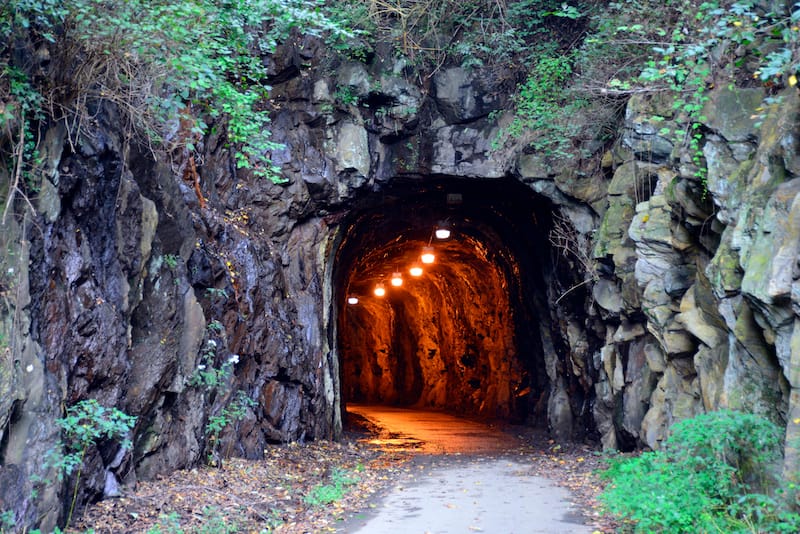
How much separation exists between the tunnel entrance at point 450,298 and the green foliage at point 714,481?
8368 mm

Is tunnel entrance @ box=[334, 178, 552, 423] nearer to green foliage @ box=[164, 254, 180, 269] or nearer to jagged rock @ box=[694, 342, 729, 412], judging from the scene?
jagged rock @ box=[694, 342, 729, 412]

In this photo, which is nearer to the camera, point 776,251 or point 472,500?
point 776,251

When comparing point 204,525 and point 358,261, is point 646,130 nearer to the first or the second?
point 204,525

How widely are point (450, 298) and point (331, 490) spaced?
17.5 meters

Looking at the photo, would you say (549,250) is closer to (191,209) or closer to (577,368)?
(577,368)

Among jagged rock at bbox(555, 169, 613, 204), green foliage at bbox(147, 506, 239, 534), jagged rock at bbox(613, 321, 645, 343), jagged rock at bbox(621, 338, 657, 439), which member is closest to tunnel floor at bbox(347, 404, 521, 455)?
jagged rock at bbox(621, 338, 657, 439)

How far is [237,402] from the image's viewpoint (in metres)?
10.5

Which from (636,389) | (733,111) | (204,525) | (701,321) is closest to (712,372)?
(701,321)

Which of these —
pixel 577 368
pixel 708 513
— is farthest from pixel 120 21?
pixel 577 368

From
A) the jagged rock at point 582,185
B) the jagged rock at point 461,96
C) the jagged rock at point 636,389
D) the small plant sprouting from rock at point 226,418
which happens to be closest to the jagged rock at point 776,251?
the jagged rock at point 636,389

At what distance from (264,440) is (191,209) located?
4.12 metres

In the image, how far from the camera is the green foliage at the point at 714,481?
566cm

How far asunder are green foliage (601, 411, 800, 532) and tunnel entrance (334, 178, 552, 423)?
837 cm

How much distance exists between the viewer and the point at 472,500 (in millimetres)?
8328
